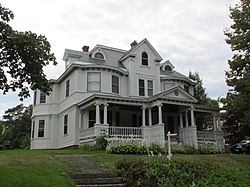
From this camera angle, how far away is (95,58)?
27469 millimetres

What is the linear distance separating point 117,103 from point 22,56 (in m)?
13.9

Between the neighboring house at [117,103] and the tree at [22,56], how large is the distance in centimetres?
1172

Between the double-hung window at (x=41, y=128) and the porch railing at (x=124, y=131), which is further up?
the double-hung window at (x=41, y=128)

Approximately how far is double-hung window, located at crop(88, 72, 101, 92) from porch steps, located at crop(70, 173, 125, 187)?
49.0ft

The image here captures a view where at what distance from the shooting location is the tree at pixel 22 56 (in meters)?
9.28

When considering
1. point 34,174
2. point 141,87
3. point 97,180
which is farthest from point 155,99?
point 34,174

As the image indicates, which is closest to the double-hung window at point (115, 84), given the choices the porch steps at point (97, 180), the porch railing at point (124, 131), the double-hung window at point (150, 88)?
the double-hung window at point (150, 88)

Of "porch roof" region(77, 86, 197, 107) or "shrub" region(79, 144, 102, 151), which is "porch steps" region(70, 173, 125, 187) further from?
"porch roof" region(77, 86, 197, 107)

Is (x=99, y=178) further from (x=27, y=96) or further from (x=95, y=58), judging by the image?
(x=95, y=58)

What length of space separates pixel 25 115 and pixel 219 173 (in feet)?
136

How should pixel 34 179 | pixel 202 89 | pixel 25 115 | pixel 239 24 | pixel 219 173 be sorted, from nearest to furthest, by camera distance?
pixel 34 179 < pixel 219 173 < pixel 239 24 < pixel 202 89 < pixel 25 115

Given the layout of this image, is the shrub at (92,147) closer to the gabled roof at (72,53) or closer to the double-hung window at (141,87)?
the double-hung window at (141,87)

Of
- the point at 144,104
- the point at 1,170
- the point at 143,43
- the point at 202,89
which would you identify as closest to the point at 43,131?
the point at 144,104

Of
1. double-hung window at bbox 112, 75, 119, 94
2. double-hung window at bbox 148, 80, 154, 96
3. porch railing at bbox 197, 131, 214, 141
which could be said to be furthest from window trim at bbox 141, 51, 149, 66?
porch railing at bbox 197, 131, 214, 141
